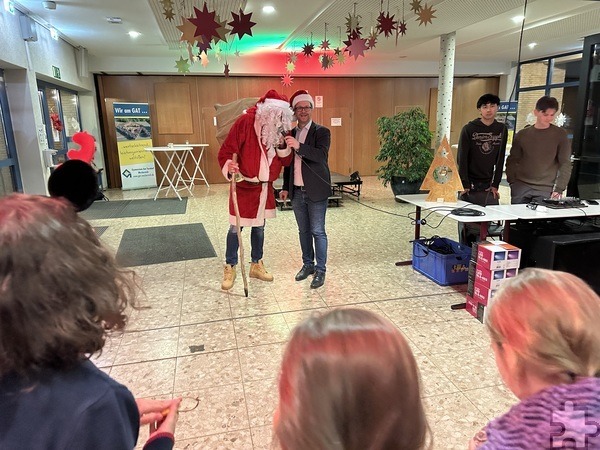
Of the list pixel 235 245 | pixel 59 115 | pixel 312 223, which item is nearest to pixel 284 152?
pixel 312 223

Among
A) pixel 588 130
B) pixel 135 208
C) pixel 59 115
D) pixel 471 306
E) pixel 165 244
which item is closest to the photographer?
pixel 471 306

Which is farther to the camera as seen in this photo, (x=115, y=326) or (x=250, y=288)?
(x=250, y=288)

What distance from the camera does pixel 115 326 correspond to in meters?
0.76

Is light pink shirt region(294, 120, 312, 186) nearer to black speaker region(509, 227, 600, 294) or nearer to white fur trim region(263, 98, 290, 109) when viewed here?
white fur trim region(263, 98, 290, 109)

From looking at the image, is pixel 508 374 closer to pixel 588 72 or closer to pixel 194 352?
pixel 194 352

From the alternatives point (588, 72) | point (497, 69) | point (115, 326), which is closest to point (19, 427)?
point (115, 326)

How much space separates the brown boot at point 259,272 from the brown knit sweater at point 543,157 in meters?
2.33

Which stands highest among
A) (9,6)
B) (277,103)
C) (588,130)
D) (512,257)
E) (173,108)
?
(9,6)

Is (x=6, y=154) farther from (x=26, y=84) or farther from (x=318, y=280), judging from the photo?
(x=318, y=280)

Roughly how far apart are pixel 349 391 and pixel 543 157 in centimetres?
361

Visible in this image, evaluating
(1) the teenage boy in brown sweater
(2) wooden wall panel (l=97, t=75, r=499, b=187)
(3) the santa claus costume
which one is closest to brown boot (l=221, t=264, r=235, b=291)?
(3) the santa claus costume

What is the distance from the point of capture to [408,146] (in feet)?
21.1

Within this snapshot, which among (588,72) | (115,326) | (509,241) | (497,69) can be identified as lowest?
(509,241)

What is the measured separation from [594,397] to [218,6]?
5.13 meters
